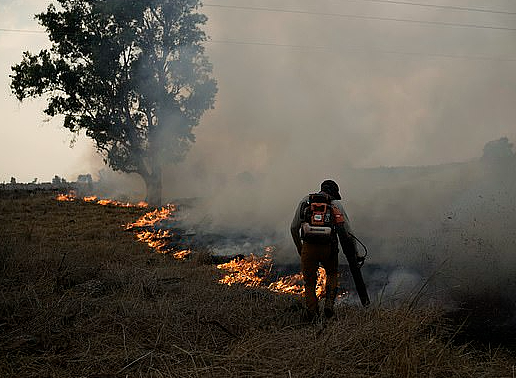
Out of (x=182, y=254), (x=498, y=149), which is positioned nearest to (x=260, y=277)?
(x=182, y=254)

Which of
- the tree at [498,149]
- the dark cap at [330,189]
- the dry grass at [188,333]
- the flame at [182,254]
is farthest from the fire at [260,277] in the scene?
the tree at [498,149]

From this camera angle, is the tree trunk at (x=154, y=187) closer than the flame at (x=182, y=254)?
No

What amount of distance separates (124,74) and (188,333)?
72.7 feet

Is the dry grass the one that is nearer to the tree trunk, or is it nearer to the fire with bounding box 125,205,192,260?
the fire with bounding box 125,205,192,260

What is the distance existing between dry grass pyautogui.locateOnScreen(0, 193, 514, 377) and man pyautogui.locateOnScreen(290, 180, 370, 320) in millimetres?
299

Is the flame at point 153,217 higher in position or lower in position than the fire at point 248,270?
higher

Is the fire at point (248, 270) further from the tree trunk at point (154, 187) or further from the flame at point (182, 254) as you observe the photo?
the tree trunk at point (154, 187)

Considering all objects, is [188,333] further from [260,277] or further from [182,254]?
[182,254]

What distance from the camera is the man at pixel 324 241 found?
618cm

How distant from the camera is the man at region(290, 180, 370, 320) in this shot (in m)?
6.18

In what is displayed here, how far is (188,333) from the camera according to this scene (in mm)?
5367

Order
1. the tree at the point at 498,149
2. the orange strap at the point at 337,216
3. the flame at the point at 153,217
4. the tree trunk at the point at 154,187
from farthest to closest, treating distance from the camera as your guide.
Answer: the tree trunk at the point at 154,187
the tree at the point at 498,149
the flame at the point at 153,217
the orange strap at the point at 337,216

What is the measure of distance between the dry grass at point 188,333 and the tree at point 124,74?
669 inches

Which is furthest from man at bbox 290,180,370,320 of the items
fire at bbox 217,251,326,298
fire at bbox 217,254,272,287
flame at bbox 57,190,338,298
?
fire at bbox 217,254,272,287
